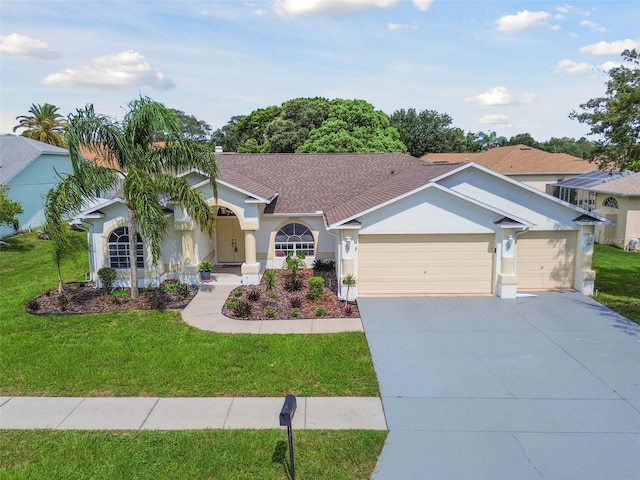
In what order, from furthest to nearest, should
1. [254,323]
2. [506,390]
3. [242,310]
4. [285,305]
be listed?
[285,305] → [242,310] → [254,323] → [506,390]

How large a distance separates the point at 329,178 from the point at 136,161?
1037cm

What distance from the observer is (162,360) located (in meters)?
10.8

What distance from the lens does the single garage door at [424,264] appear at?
15703mm

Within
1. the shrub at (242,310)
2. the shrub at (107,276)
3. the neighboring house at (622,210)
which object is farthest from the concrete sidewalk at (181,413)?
the neighboring house at (622,210)

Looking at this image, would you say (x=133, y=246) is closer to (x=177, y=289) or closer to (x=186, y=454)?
(x=177, y=289)

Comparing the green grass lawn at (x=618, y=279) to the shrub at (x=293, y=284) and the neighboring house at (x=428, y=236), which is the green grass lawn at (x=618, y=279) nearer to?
the neighboring house at (x=428, y=236)

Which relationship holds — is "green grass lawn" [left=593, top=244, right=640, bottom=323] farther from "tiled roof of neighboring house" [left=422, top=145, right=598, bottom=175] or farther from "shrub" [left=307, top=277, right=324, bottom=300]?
"tiled roof of neighboring house" [left=422, top=145, right=598, bottom=175]

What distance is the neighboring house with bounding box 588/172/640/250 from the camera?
2534cm

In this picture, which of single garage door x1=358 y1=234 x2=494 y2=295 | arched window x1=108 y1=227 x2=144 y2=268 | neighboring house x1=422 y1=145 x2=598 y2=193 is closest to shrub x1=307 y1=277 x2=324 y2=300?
single garage door x1=358 y1=234 x2=494 y2=295

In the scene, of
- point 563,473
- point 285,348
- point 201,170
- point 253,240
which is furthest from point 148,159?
point 563,473

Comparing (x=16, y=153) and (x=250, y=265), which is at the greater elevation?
(x=16, y=153)

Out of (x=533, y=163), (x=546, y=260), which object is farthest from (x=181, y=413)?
(x=533, y=163)

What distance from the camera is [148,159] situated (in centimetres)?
1429

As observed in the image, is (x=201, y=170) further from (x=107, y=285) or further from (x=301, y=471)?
(x=301, y=471)
